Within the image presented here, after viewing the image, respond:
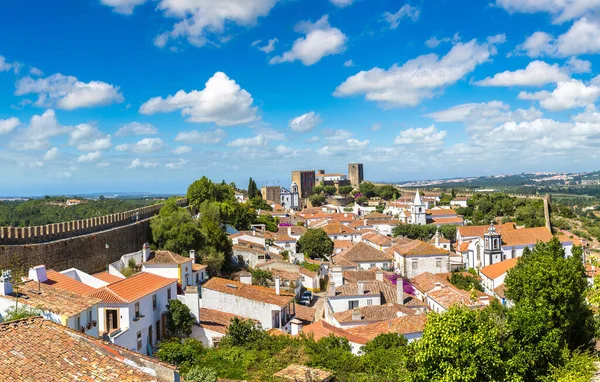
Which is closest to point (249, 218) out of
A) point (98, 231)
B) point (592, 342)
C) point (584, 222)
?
point (98, 231)

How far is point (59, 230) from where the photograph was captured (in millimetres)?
17891

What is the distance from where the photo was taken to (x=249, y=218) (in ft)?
133

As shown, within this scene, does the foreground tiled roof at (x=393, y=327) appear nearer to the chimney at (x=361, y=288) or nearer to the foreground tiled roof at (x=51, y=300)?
the chimney at (x=361, y=288)

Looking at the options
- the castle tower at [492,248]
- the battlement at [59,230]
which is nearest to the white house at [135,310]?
the battlement at [59,230]

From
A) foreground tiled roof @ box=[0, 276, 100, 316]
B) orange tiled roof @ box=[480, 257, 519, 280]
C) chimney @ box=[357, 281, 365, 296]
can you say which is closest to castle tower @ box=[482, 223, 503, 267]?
orange tiled roof @ box=[480, 257, 519, 280]

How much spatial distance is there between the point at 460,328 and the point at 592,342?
8.63 meters

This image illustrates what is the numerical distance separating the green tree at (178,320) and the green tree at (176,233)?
8.70 metres

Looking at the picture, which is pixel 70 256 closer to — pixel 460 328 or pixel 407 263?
pixel 460 328

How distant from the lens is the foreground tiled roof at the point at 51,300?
920 cm

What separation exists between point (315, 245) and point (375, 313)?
1689cm

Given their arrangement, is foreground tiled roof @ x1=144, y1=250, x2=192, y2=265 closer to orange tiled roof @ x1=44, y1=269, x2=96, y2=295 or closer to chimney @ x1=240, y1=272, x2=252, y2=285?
chimney @ x1=240, y1=272, x2=252, y2=285

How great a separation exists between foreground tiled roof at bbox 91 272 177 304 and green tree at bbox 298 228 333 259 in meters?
19.7

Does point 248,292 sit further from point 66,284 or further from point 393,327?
point 66,284

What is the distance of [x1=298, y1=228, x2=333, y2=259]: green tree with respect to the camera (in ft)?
116
